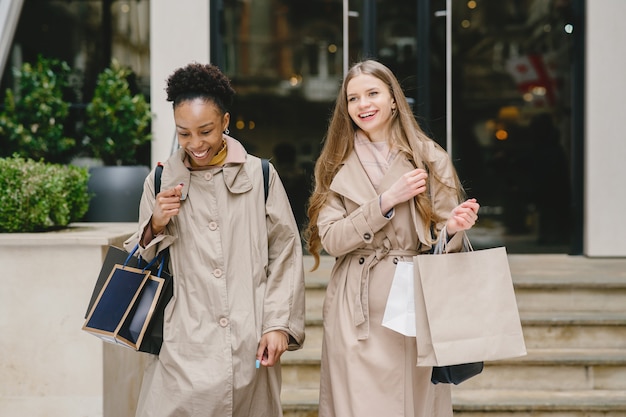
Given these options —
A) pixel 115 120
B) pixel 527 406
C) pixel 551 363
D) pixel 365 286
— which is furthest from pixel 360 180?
pixel 115 120

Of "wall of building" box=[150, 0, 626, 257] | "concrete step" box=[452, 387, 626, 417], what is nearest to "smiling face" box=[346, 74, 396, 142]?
"concrete step" box=[452, 387, 626, 417]

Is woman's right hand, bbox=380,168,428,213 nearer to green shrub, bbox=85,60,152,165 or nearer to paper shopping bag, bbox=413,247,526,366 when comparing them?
paper shopping bag, bbox=413,247,526,366

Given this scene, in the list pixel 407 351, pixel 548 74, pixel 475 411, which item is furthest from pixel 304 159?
pixel 407 351

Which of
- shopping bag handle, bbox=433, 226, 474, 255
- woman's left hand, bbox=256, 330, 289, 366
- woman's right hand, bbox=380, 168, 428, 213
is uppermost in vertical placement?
woman's right hand, bbox=380, 168, 428, 213

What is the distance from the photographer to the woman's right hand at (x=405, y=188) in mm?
2555

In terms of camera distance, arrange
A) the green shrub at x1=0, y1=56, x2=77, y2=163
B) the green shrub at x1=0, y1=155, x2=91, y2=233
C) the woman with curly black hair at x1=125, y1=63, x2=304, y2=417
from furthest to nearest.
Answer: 1. the green shrub at x1=0, y1=56, x2=77, y2=163
2. the green shrub at x1=0, y1=155, x2=91, y2=233
3. the woman with curly black hair at x1=125, y1=63, x2=304, y2=417

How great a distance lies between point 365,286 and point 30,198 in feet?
7.28

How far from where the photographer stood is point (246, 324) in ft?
8.55

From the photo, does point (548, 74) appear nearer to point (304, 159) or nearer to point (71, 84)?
point (304, 159)

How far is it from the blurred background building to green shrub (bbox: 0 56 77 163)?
69cm

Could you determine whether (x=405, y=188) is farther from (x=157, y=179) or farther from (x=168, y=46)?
(x=168, y=46)

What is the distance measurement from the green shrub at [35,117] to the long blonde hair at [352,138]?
415cm

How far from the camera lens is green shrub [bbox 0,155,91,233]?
388cm

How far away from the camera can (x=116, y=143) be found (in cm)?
633
